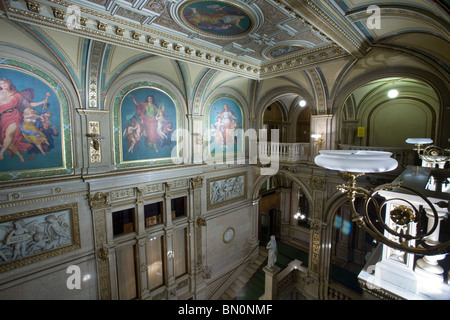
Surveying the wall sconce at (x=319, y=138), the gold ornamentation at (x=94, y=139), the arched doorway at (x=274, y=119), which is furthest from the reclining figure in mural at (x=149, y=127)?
the arched doorway at (x=274, y=119)

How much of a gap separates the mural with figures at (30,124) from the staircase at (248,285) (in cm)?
927

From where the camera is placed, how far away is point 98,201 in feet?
24.3

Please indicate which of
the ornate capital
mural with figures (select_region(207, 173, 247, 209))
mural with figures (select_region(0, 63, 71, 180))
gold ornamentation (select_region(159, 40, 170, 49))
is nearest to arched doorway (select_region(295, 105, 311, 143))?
mural with figures (select_region(207, 173, 247, 209))

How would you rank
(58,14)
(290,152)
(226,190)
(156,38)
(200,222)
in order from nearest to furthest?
(58,14) → (156,38) → (200,222) → (290,152) → (226,190)

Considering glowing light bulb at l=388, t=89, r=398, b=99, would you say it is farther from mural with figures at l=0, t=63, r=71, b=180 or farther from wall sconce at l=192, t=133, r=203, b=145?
mural with figures at l=0, t=63, r=71, b=180

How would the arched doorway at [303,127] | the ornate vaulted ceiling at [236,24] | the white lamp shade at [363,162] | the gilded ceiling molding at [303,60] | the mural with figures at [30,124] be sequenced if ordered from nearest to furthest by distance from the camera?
the white lamp shade at [363,162], the ornate vaulted ceiling at [236,24], the mural with figures at [30,124], the gilded ceiling molding at [303,60], the arched doorway at [303,127]

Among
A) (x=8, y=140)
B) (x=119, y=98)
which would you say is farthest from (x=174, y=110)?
(x=8, y=140)

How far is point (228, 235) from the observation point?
11945 mm

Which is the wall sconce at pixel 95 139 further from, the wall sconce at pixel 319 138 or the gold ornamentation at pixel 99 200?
the wall sconce at pixel 319 138

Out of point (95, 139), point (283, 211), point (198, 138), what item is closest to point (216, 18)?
point (95, 139)

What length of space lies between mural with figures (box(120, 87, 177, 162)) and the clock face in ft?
16.8

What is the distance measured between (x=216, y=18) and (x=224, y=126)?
644 cm

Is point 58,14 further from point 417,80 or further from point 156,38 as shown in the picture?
point 417,80

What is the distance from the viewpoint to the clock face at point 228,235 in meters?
11.8
